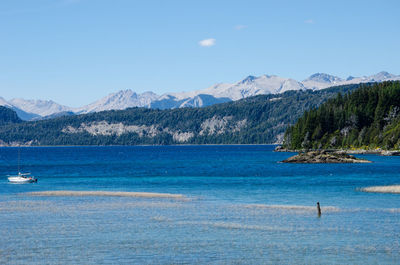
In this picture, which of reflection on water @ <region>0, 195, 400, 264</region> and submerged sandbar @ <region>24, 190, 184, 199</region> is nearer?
reflection on water @ <region>0, 195, 400, 264</region>

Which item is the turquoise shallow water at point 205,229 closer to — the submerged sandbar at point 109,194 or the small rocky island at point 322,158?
the submerged sandbar at point 109,194

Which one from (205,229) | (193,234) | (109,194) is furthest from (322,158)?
(193,234)

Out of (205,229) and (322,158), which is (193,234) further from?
(322,158)

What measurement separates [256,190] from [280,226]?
39030 millimetres

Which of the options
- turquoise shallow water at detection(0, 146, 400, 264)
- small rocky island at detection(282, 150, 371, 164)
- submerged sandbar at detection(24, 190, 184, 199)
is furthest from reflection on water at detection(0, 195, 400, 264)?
small rocky island at detection(282, 150, 371, 164)

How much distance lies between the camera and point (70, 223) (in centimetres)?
6034

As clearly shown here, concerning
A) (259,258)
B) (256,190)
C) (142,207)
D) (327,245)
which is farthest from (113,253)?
(256,190)

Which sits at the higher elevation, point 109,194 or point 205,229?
point 205,229

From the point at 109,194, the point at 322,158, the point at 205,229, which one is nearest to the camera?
the point at 205,229

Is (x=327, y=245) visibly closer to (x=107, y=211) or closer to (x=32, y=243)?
(x=32, y=243)

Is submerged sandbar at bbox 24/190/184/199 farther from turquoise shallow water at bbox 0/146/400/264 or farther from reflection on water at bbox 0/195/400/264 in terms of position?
reflection on water at bbox 0/195/400/264

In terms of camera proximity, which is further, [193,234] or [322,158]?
[322,158]

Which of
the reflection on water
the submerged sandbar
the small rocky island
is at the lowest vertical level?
the submerged sandbar

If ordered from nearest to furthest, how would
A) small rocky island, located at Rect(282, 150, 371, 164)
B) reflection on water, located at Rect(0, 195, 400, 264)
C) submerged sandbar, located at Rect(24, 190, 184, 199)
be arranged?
1. reflection on water, located at Rect(0, 195, 400, 264)
2. submerged sandbar, located at Rect(24, 190, 184, 199)
3. small rocky island, located at Rect(282, 150, 371, 164)
